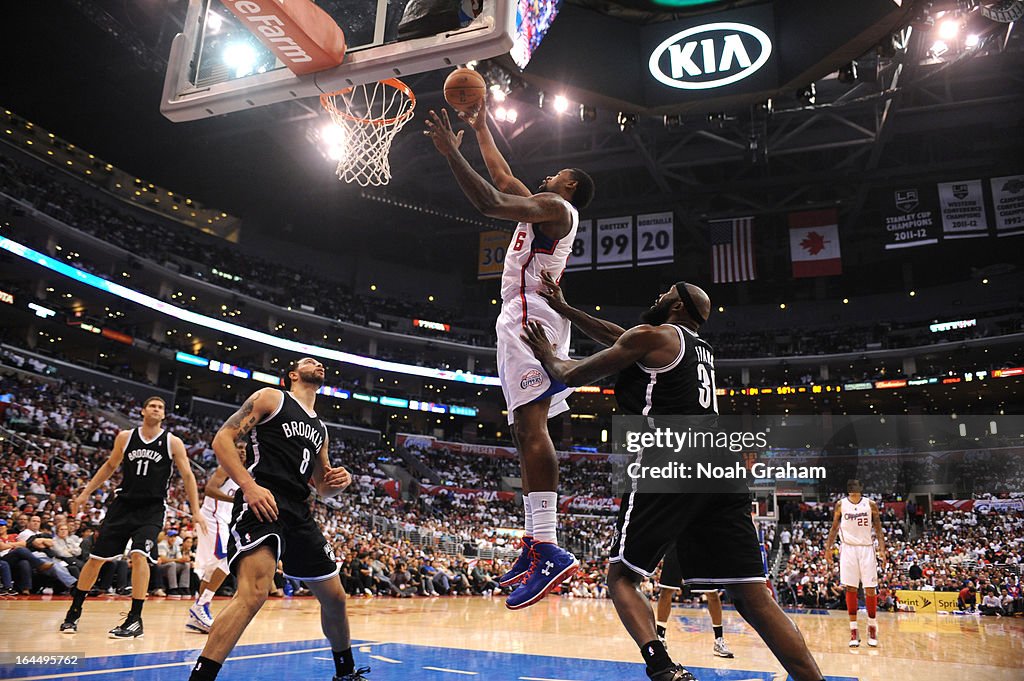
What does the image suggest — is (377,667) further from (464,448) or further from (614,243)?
(464,448)

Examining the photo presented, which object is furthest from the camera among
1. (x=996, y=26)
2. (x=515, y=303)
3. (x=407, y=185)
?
(x=407, y=185)

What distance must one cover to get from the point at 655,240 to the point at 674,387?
68.8 feet

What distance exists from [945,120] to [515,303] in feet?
86.7

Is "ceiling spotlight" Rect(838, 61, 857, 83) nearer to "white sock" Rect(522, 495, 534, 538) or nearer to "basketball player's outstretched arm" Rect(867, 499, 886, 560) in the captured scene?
"basketball player's outstretched arm" Rect(867, 499, 886, 560)

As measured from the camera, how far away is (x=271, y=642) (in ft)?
22.6

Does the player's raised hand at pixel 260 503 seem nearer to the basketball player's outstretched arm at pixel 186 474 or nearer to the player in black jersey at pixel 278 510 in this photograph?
the player in black jersey at pixel 278 510

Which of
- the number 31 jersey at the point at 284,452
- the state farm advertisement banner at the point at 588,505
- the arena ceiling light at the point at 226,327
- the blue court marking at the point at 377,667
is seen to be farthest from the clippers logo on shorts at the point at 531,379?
the state farm advertisement banner at the point at 588,505

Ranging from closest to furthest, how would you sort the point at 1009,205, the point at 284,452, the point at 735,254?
the point at 284,452 < the point at 1009,205 < the point at 735,254

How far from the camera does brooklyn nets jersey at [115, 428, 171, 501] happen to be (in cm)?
673

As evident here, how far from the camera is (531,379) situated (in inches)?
150

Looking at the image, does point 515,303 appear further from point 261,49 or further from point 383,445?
point 383,445

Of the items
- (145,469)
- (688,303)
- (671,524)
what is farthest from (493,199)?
(145,469)

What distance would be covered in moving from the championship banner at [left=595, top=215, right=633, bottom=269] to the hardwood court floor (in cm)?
1426

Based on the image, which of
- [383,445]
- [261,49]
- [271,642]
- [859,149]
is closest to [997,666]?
[271,642]
